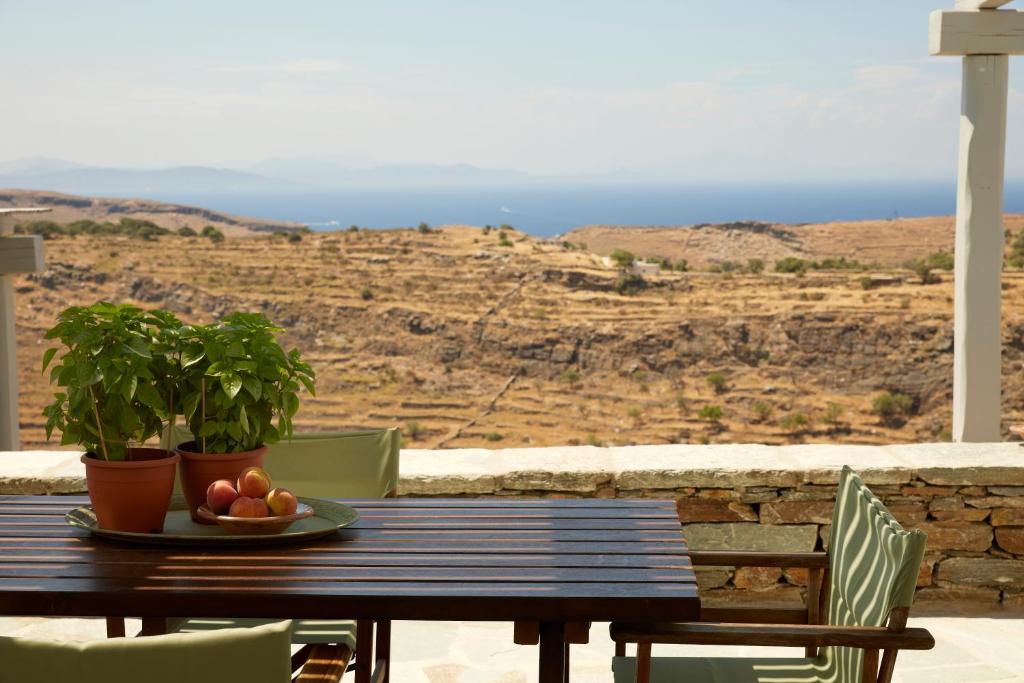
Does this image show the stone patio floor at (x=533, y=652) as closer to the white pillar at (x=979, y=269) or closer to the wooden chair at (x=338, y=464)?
the wooden chair at (x=338, y=464)

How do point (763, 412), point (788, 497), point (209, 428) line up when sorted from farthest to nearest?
1. point (763, 412)
2. point (788, 497)
3. point (209, 428)

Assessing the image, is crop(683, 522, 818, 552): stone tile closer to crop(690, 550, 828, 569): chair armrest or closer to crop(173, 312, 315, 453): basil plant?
crop(690, 550, 828, 569): chair armrest

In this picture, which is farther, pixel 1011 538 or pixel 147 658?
pixel 1011 538

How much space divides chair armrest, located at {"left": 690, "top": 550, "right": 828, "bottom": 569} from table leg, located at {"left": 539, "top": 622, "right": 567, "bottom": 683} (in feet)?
1.34

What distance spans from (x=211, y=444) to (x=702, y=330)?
18.3 meters

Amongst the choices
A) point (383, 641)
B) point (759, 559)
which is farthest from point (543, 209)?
point (759, 559)

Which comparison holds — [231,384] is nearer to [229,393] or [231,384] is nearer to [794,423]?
[229,393]

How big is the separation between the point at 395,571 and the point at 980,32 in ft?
9.07

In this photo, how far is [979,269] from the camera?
12.5 feet

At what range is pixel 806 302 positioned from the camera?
20484mm

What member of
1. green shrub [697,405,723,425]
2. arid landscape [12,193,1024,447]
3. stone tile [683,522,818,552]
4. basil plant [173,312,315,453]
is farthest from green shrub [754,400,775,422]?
basil plant [173,312,315,453]

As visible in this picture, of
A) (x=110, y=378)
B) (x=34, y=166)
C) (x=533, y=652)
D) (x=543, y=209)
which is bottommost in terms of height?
(x=533, y=652)

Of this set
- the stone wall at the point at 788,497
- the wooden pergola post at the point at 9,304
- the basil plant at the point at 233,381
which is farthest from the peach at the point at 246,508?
the wooden pergola post at the point at 9,304

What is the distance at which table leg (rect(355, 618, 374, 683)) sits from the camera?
2.23 m
